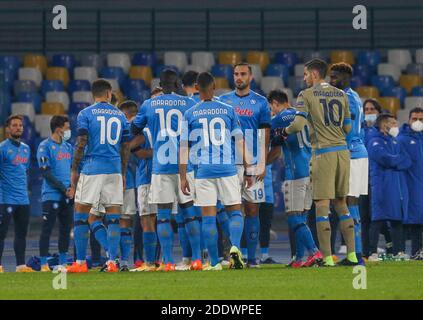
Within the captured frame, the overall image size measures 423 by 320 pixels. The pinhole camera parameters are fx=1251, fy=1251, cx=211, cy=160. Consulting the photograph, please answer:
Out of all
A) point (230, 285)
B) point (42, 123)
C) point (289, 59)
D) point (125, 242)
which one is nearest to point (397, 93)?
point (289, 59)

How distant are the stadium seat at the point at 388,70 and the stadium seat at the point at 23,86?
8340 mm

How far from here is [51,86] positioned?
2981cm

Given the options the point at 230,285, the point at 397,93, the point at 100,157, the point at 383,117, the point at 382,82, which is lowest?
the point at 230,285

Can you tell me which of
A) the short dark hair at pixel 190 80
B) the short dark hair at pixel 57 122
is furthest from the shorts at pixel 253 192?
the short dark hair at pixel 57 122

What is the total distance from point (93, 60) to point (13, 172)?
13.4m

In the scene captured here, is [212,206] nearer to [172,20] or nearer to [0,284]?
[0,284]

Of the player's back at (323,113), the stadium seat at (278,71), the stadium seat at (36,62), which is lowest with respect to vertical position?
the player's back at (323,113)

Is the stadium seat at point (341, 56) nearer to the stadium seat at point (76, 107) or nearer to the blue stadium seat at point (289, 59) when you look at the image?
the blue stadium seat at point (289, 59)

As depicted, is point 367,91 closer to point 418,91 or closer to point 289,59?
point 418,91

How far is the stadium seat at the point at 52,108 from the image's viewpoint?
28608mm

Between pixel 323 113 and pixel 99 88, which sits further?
pixel 99 88

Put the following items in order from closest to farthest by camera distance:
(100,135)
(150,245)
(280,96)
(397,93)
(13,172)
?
(100,135), (150,245), (280,96), (13,172), (397,93)

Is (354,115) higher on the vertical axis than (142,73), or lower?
lower
